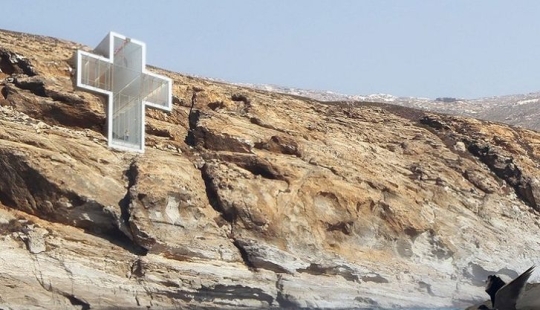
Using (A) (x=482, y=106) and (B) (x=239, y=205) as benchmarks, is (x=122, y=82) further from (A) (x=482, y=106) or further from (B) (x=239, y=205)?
(A) (x=482, y=106)

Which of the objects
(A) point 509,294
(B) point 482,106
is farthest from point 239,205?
(B) point 482,106

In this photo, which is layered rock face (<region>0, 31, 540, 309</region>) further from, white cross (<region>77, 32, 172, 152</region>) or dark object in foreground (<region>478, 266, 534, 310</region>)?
dark object in foreground (<region>478, 266, 534, 310</region>)

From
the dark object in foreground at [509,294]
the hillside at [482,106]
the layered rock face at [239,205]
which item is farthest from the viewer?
the hillside at [482,106]

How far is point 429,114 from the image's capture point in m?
45.7

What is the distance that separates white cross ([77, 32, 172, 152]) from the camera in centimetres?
3148

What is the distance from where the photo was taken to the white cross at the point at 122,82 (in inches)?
1240

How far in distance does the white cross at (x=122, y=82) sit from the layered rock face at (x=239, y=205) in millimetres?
694

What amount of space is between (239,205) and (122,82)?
22.8ft

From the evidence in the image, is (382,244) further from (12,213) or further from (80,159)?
(12,213)

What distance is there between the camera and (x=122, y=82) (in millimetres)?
32312

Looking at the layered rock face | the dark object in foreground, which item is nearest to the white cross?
the layered rock face

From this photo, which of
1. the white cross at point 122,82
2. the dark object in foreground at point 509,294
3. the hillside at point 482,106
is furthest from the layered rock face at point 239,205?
the hillside at point 482,106

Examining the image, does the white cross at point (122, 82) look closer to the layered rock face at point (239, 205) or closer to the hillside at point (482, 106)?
the layered rock face at point (239, 205)

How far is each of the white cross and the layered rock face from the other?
2.28 feet
